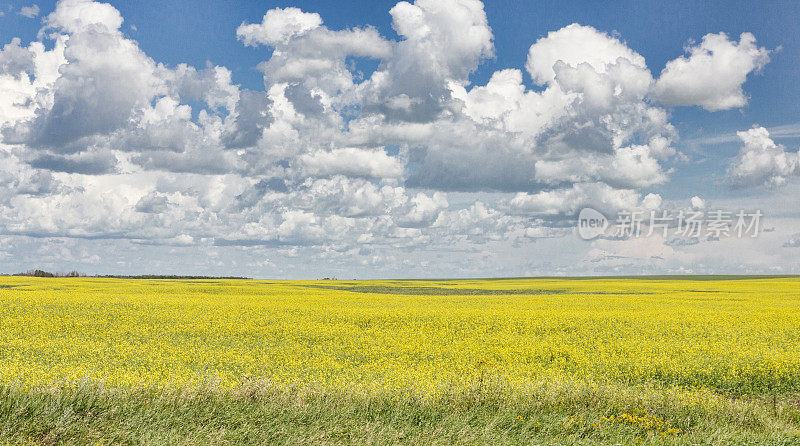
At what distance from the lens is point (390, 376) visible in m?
13.3

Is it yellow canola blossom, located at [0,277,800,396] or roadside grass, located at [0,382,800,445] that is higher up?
roadside grass, located at [0,382,800,445]

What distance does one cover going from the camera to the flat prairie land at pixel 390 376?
7.80 metres

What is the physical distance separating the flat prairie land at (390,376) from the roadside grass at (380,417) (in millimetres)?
34

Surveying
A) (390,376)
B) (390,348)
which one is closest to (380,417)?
(390,376)

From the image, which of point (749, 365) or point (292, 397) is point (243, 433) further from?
point (749, 365)

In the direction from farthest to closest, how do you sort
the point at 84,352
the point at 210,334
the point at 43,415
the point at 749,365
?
the point at 210,334 → the point at 84,352 → the point at 749,365 → the point at 43,415

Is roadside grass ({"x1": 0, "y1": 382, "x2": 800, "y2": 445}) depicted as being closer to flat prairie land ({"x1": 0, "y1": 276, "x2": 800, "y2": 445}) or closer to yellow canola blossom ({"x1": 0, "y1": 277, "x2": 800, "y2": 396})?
flat prairie land ({"x1": 0, "y1": 276, "x2": 800, "y2": 445})

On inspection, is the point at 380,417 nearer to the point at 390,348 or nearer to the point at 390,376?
the point at 390,376

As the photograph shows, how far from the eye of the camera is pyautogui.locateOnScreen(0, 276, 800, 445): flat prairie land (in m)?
7.80

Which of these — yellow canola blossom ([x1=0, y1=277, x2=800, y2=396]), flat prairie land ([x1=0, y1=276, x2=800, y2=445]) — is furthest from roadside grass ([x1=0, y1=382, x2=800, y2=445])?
yellow canola blossom ([x1=0, y1=277, x2=800, y2=396])

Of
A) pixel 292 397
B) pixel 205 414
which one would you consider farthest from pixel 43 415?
pixel 292 397

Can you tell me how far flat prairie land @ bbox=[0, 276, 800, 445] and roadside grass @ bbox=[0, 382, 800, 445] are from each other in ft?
0.11

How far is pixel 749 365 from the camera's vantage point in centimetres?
1538

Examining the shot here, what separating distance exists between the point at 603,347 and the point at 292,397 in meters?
12.7
